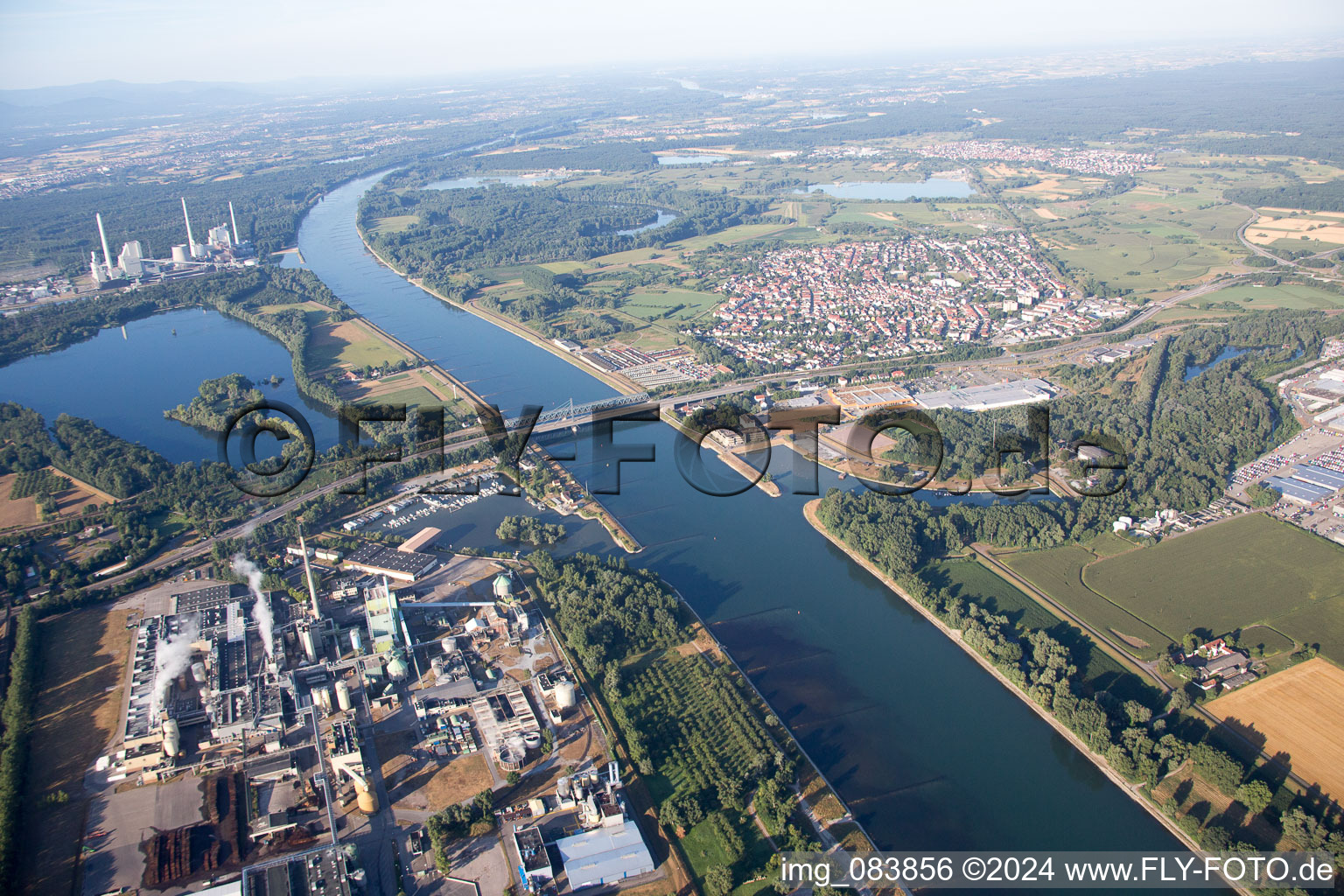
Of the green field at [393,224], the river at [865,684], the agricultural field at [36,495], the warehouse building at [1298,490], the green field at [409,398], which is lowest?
the river at [865,684]

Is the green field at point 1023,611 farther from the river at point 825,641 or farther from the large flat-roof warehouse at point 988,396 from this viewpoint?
the large flat-roof warehouse at point 988,396

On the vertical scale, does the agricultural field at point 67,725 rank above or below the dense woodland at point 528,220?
below

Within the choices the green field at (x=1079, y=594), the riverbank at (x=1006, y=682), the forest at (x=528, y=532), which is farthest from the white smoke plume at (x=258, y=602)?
the green field at (x=1079, y=594)

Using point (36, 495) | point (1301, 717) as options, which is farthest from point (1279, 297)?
point (36, 495)

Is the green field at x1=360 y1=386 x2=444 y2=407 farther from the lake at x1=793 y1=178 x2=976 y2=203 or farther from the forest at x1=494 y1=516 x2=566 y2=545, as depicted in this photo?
the lake at x1=793 y1=178 x2=976 y2=203

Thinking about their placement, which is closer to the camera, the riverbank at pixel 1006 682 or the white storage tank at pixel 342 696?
the riverbank at pixel 1006 682

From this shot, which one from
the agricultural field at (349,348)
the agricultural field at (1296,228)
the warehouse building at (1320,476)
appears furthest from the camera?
the agricultural field at (1296,228)

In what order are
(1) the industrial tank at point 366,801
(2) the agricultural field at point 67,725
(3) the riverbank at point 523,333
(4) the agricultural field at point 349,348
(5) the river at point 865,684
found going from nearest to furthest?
(2) the agricultural field at point 67,725
(1) the industrial tank at point 366,801
(5) the river at point 865,684
(3) the riverbank at point 523,333
(4) the agricultural field at point 349,348
